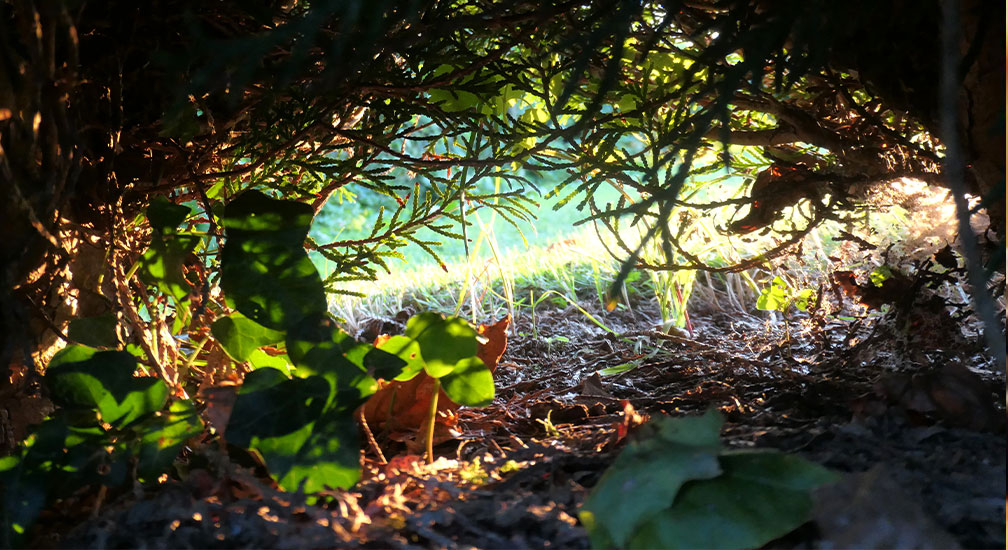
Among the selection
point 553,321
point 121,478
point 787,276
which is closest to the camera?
point 121,478

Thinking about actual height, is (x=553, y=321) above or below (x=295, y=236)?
below

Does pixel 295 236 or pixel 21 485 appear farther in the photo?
pixel 295 236

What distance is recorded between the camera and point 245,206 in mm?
749

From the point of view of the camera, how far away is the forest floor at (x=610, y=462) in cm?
55

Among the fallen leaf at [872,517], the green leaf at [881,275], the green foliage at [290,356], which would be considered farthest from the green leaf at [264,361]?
A: the green leaf at [881,275]

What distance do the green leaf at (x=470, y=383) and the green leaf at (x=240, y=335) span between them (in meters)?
0.21

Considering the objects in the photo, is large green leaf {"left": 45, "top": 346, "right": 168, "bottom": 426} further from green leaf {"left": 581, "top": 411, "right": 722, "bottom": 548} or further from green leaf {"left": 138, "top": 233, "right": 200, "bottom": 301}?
green leaf {"left": 581, "top": 411, "right": 722, "bottom": 548}

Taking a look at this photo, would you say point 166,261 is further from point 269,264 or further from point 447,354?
point 447,354

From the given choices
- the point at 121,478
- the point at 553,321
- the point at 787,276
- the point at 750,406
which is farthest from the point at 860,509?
the point at 553,321

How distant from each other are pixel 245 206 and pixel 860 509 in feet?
2.22

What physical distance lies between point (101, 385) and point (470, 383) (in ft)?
1.27

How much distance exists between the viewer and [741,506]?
0.55m

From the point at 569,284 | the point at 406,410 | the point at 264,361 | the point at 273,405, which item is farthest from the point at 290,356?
the point at 569,284

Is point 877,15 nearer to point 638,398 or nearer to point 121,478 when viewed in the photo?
point 638,398
